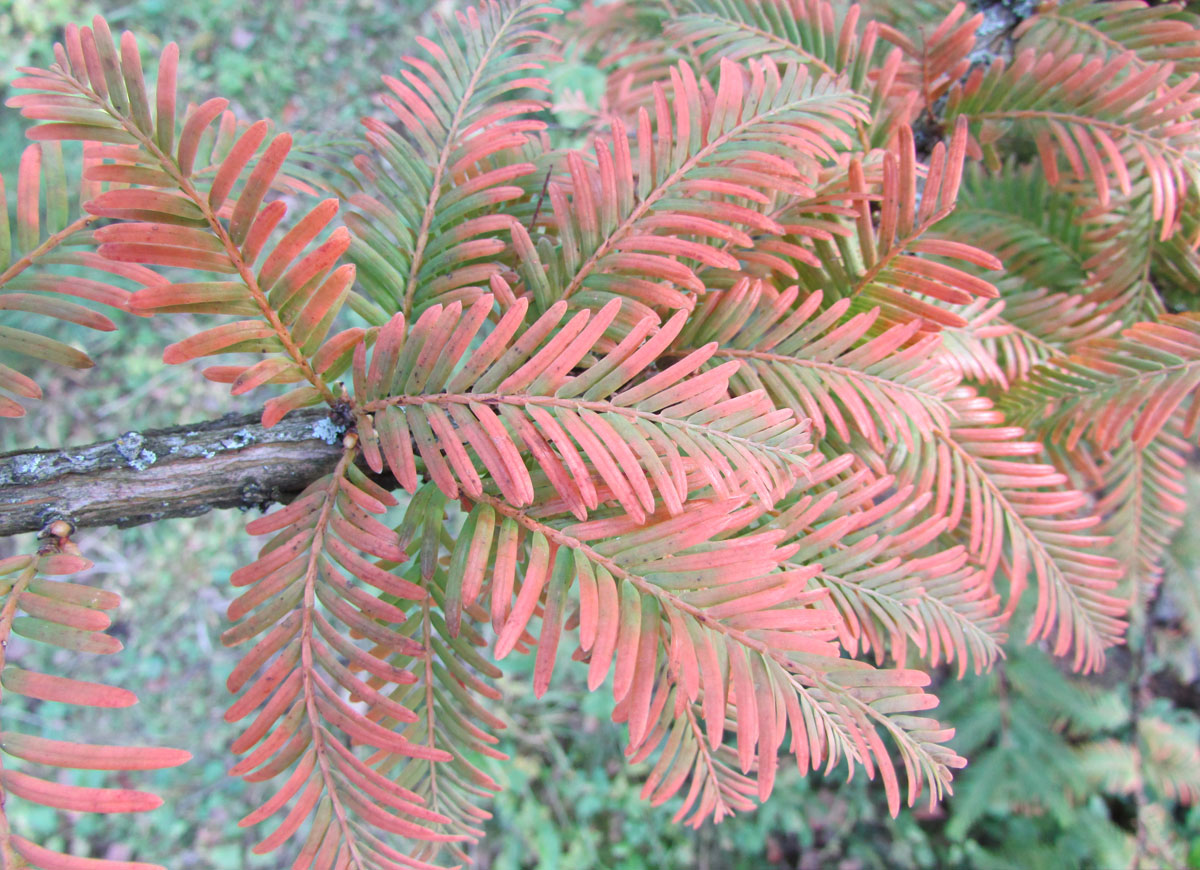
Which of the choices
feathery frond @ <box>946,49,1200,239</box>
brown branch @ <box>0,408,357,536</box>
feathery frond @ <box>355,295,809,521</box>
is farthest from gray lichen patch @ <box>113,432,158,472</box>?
feathery frond @ <box>946,49,1200,239</box>

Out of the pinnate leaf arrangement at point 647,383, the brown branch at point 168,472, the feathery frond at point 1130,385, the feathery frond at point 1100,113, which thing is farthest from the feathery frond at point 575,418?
the feathery frond at point 1100,113

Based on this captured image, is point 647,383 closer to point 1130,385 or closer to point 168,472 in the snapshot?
point 168,472

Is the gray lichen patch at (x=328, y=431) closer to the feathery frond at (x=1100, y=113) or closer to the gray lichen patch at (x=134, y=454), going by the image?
the gray lichen patch at (x=134, y=454)

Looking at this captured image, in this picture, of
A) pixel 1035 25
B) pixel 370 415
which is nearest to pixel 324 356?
pixel 370 415

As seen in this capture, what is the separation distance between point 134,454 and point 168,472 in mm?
36

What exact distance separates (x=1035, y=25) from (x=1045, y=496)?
0.75 meters

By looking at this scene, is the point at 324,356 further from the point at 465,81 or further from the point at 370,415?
the point at 465,81

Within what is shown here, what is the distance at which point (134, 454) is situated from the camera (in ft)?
2.19

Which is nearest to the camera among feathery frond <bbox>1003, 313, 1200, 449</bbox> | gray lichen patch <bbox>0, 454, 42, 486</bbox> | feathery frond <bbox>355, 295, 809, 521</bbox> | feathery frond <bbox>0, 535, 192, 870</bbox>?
feathery frond <bbox>0, 535, 192, 870</bbox>

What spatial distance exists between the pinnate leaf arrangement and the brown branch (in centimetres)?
5

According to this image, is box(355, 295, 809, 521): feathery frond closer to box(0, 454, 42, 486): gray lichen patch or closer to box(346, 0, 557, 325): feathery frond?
box(346, 0, 557, 325): feathery frond

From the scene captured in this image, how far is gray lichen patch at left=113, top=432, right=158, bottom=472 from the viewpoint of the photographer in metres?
0.67

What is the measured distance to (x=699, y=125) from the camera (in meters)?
0.72

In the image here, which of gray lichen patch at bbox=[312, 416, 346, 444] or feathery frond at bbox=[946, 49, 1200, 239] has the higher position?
feathery frond at bbox=[946, 49, 1200, 239]
